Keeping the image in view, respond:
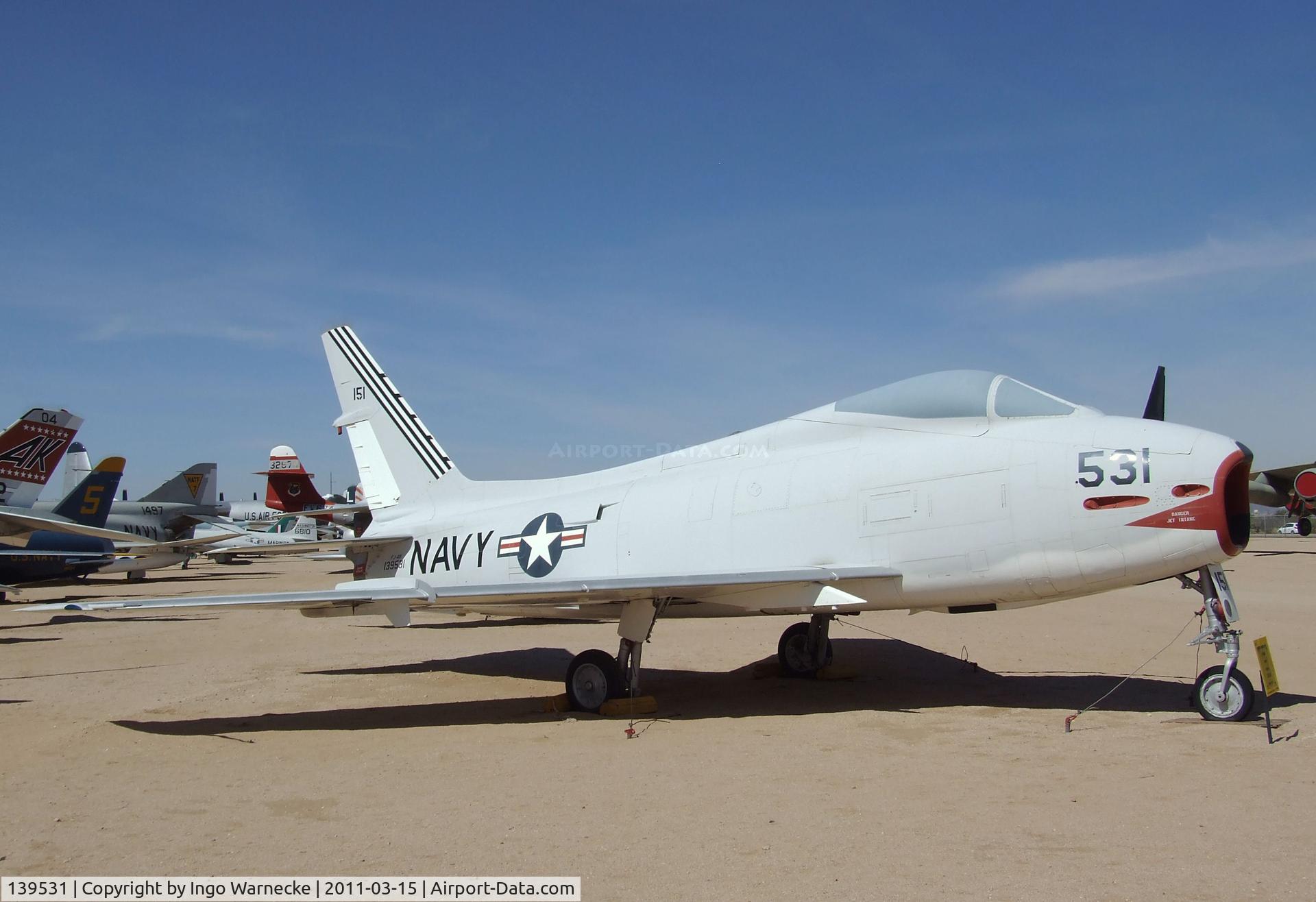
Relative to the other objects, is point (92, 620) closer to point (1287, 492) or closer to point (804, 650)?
point (804, 650)

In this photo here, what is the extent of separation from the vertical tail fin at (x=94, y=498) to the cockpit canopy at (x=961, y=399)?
26736 millimetres

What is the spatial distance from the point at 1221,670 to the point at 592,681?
5.98 metres

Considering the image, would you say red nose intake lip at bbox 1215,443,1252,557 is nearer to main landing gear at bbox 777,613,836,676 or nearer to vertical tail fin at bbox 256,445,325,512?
main landing gear at bbox 777,613,836,676

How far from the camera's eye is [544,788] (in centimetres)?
621

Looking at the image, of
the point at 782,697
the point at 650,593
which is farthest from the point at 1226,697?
the point at 650,593

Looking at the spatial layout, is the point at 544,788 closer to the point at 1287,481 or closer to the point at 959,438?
the point at 959,438

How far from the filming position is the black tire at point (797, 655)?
11.3m

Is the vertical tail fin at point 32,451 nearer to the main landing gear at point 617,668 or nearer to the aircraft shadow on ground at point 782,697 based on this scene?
the aircraft shadow on ground at point 782,697

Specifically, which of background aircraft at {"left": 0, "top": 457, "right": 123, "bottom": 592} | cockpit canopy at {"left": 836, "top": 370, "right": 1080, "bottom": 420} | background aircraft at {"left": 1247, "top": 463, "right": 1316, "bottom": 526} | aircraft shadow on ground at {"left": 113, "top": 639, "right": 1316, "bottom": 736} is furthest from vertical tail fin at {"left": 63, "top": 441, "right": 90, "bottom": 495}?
background aircraft at {"left": 1247, "top": 463, "right": 1316, "bottom": 526}

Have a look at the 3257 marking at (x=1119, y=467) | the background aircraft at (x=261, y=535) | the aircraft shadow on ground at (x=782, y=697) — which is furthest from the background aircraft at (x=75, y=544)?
the 3257 marking at (x=1119, y=467)

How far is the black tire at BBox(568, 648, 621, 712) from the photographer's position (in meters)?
9.23

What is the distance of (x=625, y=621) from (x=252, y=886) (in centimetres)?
510

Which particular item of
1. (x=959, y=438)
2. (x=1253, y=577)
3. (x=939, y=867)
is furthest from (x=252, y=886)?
(x=1253, y=577)

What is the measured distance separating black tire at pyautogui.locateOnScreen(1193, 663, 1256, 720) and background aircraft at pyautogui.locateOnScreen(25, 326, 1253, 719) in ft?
0.05
